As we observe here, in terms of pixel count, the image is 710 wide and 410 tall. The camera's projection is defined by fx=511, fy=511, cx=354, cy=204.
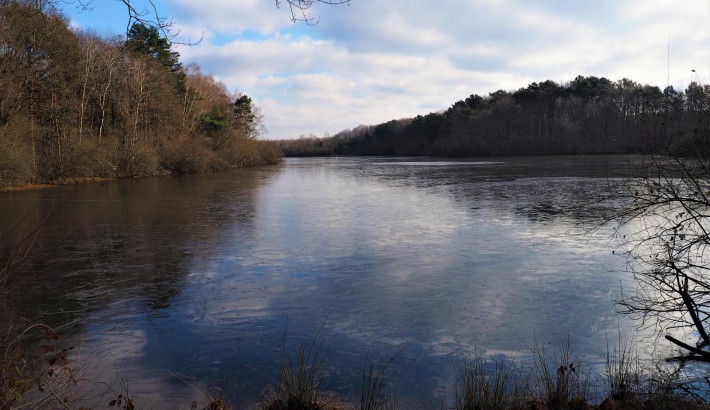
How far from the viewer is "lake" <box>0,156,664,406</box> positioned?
5.14 meters

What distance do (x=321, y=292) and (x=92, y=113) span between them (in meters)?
31.9

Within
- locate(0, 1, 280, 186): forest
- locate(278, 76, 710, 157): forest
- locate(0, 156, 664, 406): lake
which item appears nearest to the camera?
locate(0, 156, 664, 406): lake

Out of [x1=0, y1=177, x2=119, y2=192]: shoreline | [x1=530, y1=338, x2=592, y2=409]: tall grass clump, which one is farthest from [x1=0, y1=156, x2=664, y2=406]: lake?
[x1=0, y1=177, x2=119, y2=192]: shoreline

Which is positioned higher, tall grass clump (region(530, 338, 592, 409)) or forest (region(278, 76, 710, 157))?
forest (region(278, 76, 710, 157))

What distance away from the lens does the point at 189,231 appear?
1280 centimetres

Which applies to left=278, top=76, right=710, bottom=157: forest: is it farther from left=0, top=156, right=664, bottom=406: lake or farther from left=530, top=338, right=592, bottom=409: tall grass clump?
left=530, top=338, right=592, bottom=409: tall grass clump

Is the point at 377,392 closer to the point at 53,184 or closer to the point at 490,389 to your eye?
the point at 490,389

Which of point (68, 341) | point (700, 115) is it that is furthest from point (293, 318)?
point (700, 115)

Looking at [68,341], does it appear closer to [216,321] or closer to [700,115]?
[216,321]

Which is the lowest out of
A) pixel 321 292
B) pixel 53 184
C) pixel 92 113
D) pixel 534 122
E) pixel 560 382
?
pixel 321 292

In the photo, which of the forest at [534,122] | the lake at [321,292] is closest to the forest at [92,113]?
the lake at [321,292]

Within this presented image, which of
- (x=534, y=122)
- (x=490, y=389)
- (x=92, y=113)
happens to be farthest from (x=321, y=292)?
(x=534, y=122)

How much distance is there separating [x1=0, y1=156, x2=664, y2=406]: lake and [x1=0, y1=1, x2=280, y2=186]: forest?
915cm

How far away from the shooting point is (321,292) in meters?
7.45
